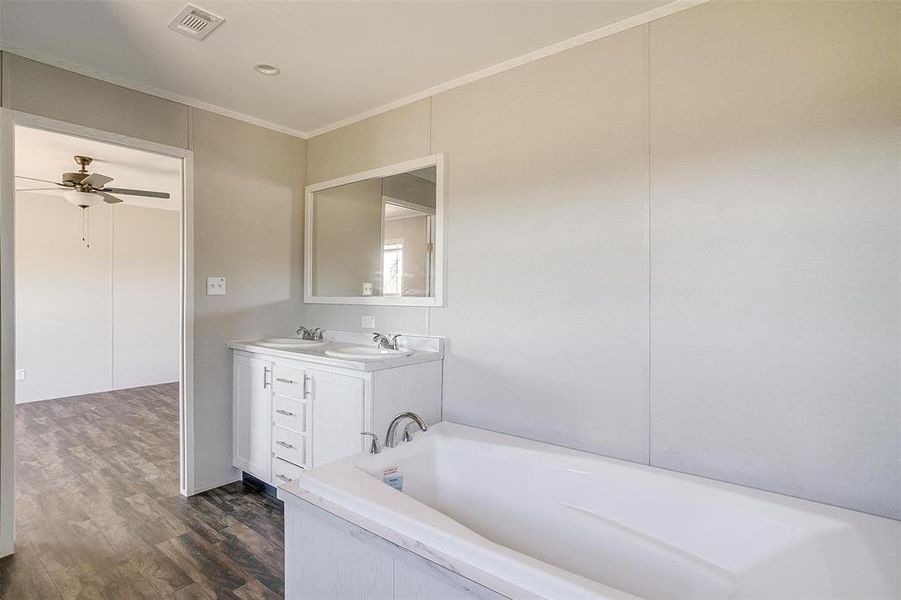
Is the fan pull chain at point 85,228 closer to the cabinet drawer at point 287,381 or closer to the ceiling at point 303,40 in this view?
the ceiling at point 303,40

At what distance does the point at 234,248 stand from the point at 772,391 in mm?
2977

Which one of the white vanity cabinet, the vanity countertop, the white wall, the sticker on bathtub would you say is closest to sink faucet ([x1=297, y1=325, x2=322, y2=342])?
the vanity countertop

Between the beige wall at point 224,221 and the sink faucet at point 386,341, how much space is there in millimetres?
894

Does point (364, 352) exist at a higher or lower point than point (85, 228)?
lower

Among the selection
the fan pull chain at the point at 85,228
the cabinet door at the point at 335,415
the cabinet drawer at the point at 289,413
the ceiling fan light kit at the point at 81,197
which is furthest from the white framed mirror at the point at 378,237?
the fan pull chain at the point at 85,228

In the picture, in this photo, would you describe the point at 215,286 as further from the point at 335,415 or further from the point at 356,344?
the point at 335,415

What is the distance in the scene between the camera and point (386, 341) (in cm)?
275

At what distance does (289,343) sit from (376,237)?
89 cm

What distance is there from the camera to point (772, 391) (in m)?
1.64

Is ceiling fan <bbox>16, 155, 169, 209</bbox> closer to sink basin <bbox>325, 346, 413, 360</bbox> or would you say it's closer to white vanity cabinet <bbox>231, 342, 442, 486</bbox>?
white vanity cabinet <bbox>231, 342, 442, 486</bbox>

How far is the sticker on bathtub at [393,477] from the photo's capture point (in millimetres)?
Result: 1860

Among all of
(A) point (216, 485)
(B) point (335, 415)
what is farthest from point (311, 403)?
(A) point (216, 485)

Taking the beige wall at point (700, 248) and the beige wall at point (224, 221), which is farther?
the beige wall at point (224, 221)

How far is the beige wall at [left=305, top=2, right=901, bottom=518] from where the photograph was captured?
1494mm
